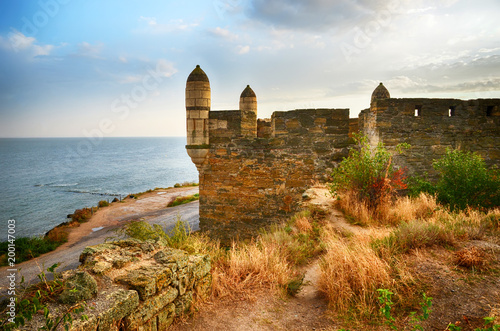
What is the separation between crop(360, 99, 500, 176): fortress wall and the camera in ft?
25.5

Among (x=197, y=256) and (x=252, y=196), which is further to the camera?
(x=252, y=196)

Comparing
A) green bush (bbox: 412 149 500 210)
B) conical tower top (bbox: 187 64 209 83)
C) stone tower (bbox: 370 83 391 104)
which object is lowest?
green bush (bbox: 412 149 500 210)

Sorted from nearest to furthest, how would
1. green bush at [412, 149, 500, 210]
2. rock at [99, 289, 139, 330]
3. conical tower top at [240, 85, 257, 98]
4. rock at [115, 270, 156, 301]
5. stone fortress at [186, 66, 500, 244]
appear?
rock at [99, 289, 139, 330]
rock at [115, 270, 156, 301]
green bush at [412, 149, 500, 210]
stone fortress at [186, 66, 500, 244]
conical tower top at [240, 85, 257, 98]

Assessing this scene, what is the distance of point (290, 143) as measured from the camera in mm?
8711

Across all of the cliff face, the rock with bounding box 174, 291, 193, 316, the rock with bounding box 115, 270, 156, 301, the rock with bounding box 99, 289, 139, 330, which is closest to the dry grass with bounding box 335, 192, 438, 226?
the cliff face

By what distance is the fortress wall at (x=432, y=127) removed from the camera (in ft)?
25.5

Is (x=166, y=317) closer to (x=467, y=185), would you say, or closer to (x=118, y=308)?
(x=118, y=308)

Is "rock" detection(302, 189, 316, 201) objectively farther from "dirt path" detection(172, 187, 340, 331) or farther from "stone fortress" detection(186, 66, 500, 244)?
"dirt path" detection(172, 187, 340, 331)

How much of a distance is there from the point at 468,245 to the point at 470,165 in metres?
3.46

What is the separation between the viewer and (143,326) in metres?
2.86

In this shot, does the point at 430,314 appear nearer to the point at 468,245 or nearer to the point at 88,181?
the point at 468,245

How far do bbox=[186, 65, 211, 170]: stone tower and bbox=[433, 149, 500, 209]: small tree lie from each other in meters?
6.71

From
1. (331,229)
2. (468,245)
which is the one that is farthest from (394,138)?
(468,245)

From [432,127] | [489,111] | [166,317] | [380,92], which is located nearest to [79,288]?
[166,317]
